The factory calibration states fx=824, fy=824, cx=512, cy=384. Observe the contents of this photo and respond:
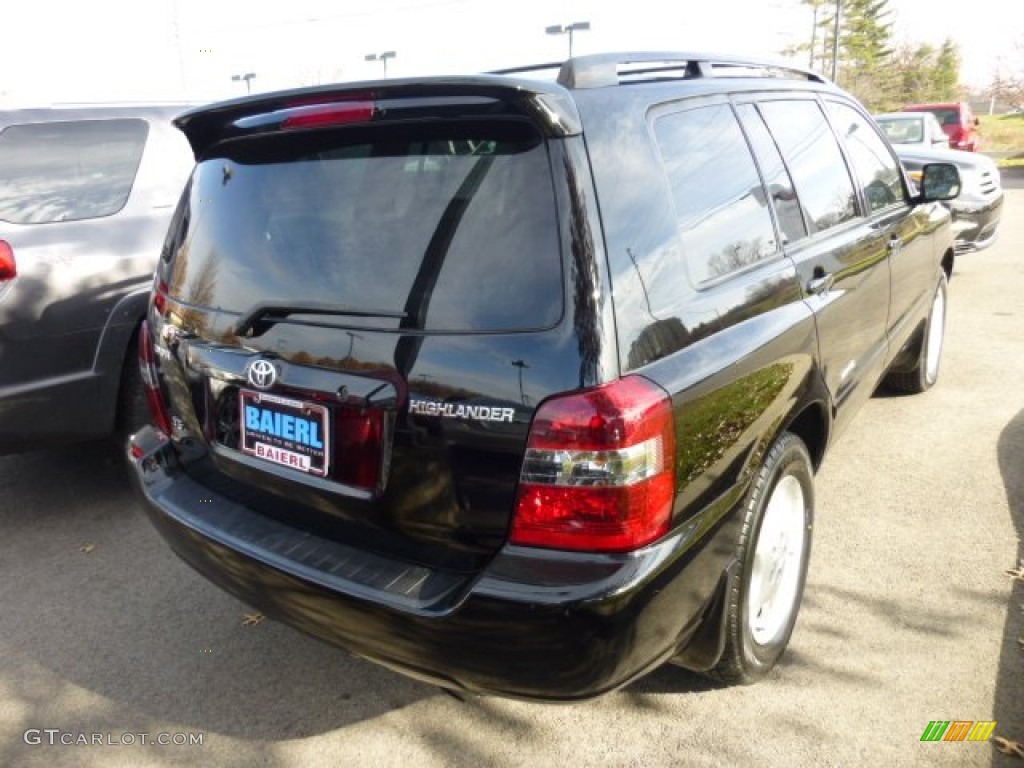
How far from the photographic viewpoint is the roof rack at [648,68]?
209 cm

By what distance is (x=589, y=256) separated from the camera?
1.83 m

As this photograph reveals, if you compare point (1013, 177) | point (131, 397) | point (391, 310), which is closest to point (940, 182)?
point (391, 310)

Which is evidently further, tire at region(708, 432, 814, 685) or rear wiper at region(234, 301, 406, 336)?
tire at region(708, 432, 814, 685)

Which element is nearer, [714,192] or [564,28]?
[714,192]

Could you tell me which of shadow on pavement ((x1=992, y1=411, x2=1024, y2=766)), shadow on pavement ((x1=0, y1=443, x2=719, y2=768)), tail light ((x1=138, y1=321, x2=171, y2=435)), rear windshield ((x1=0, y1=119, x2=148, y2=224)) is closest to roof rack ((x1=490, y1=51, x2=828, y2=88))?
tail light ((x1=138, y1=321, x2=171, y2=435))

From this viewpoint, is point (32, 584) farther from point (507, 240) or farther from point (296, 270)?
point (507, 240)

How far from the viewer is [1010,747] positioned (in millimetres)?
2314

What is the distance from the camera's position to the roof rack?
2090mm

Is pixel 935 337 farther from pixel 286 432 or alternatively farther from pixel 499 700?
pixel 286 432

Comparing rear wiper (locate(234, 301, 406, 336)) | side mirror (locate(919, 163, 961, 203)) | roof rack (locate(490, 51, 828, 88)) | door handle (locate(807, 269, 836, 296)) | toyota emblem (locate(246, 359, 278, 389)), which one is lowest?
toyota emblem (locate(246, 359, 278, 389))

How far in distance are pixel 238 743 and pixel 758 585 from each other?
164 cm

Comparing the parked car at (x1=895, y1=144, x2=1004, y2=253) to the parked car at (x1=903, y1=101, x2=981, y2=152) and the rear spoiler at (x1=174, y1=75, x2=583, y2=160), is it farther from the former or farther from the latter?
the parked car at (x1=903, y1=101, x2=981, y2=152)

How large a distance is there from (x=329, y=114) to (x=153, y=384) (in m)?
1.17

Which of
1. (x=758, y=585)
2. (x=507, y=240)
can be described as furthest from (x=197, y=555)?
(x=758, y=585)
